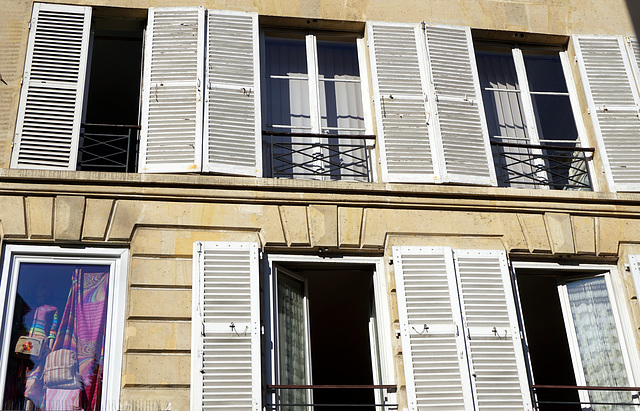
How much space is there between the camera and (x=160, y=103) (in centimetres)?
782

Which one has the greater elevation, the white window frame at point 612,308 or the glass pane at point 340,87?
the glass pane at point 340,87

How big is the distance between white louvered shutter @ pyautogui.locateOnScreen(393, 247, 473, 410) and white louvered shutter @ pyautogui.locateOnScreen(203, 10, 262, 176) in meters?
1.66

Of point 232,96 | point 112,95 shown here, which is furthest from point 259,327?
point 112,95

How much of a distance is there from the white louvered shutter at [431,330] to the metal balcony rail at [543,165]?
150 cm

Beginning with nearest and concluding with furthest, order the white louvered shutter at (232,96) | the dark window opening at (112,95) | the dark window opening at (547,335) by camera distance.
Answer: the white louvered shutter at (232,96) → the dark window opening at (112,95) → the dark window opening at (547,335)

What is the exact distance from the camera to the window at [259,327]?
6582mm

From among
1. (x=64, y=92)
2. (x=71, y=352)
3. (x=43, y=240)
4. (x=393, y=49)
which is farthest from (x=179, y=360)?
(x=393, y=49)

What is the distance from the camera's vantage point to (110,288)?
6.96m

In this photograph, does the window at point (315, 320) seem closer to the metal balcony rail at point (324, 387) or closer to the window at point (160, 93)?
the metal balcony rail at point (324, 387)

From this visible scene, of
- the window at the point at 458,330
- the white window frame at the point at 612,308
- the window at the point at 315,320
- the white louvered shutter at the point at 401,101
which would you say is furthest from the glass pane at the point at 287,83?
the white window frame at the point at 612,308

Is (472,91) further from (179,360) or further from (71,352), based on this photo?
(71,352)

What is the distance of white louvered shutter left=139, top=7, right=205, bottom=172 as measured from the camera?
24.8 feet

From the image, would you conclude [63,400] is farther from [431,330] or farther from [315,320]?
[315,320]

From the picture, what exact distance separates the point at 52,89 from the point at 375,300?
11.7 feet
